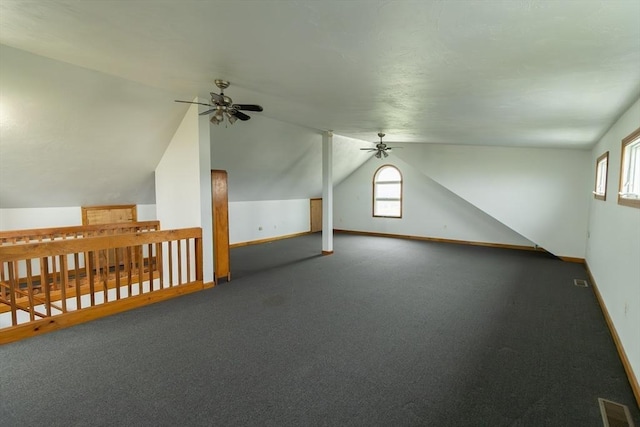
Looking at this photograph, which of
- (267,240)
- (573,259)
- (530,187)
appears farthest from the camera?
(267,240)

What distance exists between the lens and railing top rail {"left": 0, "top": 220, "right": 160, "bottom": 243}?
4.62 metres

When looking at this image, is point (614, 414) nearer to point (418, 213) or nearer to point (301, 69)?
point (301, 69)

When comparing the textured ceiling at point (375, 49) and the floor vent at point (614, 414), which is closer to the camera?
the textured ceiling at point (375, 49)

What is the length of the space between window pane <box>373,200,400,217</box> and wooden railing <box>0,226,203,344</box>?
6319 mm

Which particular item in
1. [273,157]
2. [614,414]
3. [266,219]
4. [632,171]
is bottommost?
[614,414]

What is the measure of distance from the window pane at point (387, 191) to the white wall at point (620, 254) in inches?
204

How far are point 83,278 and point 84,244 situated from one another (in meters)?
2.51

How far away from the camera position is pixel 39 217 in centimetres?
532

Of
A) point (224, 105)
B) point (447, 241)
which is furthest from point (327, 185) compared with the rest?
point (447, 241)

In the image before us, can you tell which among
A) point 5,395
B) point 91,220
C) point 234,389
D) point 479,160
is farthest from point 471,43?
point 91,220

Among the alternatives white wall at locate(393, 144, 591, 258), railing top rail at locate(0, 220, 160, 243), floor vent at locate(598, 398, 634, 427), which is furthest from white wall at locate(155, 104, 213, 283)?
white wall at locate(393, 144, 591, 258)

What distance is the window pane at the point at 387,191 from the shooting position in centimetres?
942

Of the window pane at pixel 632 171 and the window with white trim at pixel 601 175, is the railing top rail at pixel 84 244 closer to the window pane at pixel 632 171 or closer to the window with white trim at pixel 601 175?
the window pane at pixel 632 171

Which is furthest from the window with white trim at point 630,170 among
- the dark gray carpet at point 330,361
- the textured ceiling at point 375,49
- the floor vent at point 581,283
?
the floor vent at point 581,283
